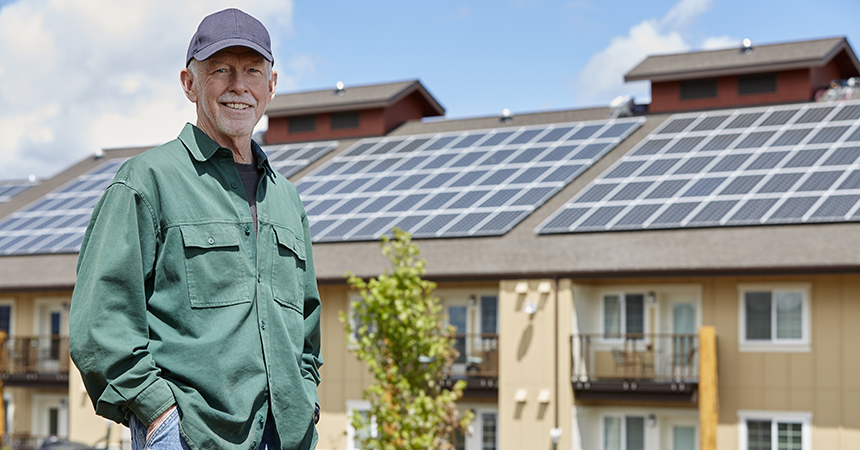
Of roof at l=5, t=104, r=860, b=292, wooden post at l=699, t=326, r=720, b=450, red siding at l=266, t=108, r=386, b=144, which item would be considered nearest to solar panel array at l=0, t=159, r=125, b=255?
roof at l=5, t=104, r=860, b=292

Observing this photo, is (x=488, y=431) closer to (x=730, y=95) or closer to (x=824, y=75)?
(x=730, y=95)

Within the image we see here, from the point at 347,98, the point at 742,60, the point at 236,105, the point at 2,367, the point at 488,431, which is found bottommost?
the point at 488,431

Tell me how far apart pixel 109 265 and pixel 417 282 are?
14.6 m

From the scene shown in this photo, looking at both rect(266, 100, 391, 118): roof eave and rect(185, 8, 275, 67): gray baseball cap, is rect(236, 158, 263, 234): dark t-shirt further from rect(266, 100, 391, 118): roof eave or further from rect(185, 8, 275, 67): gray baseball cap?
rect(266, 100, 391, 118): roof eave

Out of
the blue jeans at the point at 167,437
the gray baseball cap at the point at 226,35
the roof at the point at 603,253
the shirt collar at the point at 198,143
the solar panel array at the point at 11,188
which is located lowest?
the blue jeans at the point at 167,437

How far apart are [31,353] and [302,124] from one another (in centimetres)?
1192

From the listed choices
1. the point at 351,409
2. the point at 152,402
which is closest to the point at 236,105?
the point at 152,402

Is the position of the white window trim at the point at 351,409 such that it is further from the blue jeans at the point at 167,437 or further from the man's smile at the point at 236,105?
the blue jeans at the point at 167,437

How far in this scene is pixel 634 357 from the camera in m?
20.0

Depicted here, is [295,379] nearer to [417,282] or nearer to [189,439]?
[189,439]

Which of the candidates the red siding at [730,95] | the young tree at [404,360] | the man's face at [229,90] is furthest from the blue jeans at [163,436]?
the red siding at [730,95]

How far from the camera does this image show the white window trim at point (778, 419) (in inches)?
725

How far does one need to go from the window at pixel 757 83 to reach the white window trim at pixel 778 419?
458 inches

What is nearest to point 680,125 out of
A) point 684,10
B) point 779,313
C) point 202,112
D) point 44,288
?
point 779,313
